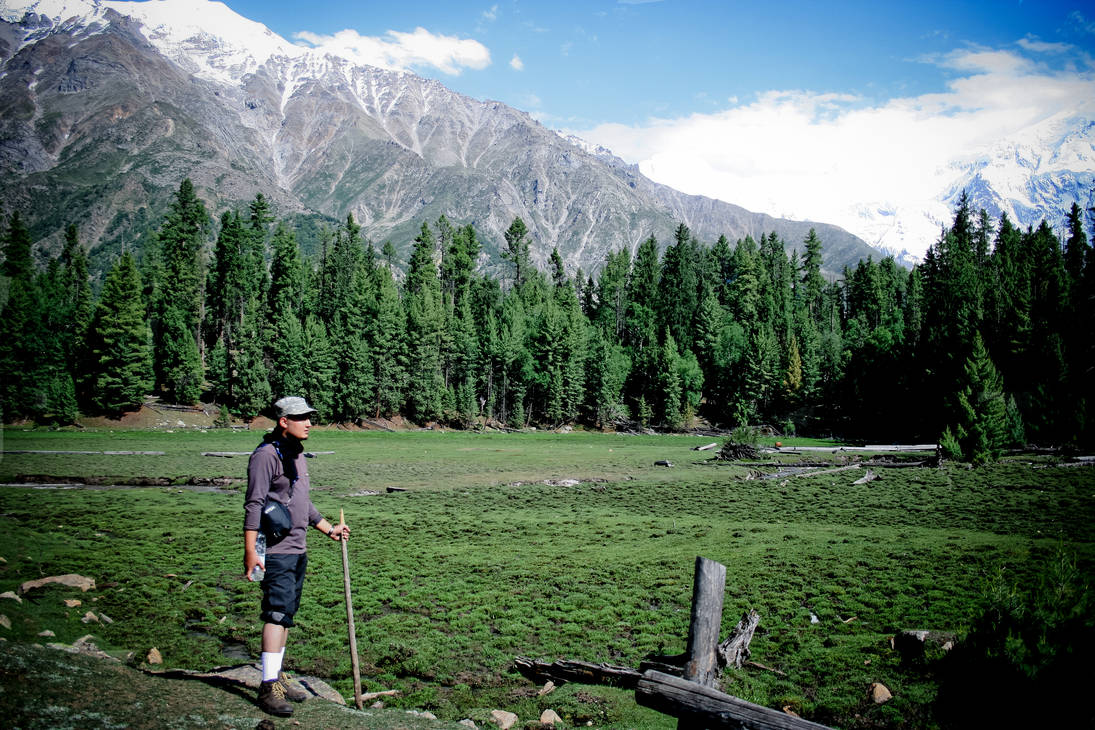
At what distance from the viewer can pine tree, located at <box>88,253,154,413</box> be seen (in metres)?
61.0

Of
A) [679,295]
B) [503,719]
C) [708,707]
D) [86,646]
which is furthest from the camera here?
[679,295]

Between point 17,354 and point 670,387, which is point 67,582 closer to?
point 17,354

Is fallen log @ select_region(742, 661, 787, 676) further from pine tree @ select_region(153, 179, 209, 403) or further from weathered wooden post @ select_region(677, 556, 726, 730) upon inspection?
pine tree @ select_region(153, 179, 209, 403)

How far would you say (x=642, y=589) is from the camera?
13.4 metres

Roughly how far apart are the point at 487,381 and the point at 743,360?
35719 mm

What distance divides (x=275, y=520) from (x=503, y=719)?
404 cm

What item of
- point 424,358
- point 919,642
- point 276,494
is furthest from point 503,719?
point 424,358

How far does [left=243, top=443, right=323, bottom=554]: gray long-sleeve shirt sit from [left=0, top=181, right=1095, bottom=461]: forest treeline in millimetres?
54715

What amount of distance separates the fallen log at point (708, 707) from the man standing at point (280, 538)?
155 inches

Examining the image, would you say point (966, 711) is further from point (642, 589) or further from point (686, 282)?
point (686, 282)

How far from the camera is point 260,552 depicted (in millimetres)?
6855

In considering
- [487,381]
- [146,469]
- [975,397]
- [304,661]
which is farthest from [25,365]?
[975,397]

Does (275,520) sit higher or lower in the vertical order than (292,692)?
higher

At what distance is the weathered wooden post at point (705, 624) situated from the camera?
21.4ft
